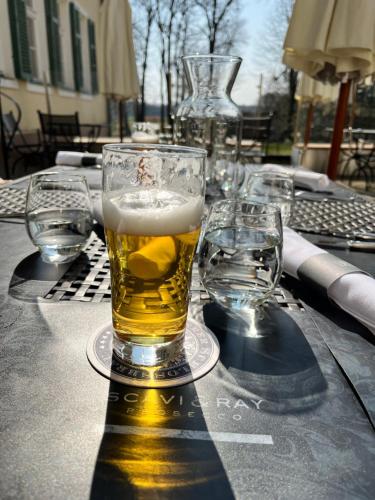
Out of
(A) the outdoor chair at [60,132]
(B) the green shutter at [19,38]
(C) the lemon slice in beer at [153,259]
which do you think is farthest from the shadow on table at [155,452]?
(B) the green shutter at [19,38]

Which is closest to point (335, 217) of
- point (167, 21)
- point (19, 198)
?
point (19, 198)

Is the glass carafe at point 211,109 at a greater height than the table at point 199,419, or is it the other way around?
the glass carafe at point 211,109

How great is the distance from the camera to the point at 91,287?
0.68 metres

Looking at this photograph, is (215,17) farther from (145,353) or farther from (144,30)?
(145,353)

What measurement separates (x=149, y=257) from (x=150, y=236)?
29mm

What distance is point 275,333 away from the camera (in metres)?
0.56

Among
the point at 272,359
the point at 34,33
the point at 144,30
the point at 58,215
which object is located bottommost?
the point at 272,359

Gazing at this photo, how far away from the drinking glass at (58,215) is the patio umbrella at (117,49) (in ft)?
12.4

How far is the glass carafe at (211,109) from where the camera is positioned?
1078mm

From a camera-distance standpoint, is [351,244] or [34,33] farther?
[34,33]

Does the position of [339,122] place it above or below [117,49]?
below

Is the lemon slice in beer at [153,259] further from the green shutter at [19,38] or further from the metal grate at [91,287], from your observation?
the green shutter at [19,38]

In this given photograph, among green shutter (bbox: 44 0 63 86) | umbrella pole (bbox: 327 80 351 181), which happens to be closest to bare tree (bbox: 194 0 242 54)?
green shutter (bbox: 44 0 63 86)

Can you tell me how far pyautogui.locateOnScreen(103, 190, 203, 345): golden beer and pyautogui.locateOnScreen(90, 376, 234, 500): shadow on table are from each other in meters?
0.09
